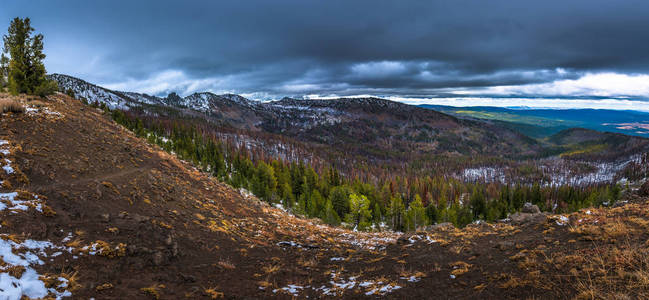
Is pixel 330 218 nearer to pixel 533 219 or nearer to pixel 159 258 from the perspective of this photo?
pixel 533 219

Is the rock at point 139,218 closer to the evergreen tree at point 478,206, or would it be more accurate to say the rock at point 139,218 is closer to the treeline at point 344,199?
the treeline at point 344,199

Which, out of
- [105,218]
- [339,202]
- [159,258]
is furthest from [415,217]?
[105,218]

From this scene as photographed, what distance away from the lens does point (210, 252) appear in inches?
599

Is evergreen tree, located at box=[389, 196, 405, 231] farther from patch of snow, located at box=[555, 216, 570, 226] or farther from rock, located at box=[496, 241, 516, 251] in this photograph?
rock, located at box=[496, 241, 516, 251]

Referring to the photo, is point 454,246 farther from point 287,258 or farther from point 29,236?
point 29,236

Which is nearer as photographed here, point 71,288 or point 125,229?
point 71,288

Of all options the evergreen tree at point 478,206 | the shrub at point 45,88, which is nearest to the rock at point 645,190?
the evergreen tree at point 478,206

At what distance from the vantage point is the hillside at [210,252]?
30.1 ft

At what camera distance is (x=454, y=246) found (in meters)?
16.1

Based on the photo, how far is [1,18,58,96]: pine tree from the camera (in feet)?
103

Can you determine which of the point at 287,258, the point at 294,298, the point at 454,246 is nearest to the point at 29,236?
the point at 294,298

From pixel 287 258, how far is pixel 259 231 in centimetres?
631

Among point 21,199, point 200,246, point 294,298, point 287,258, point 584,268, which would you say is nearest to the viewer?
point 584,268

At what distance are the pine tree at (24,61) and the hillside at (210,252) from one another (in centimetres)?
1584
